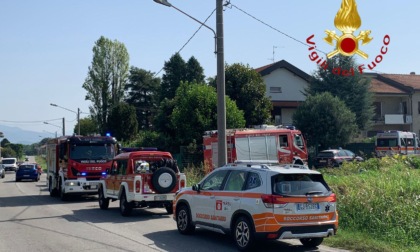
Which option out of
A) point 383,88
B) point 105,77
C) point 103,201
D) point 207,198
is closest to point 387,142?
point 383,88

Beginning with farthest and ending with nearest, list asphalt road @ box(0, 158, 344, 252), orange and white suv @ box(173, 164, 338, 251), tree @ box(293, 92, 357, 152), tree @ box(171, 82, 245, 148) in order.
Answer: tree @ box(293, 92, 357, 152) → tree @ box(171, 82, 245, 148) → asphalt road @ box(0, 158, 344, 252) → orange and white suv @ box(173, 164, 338, 251)

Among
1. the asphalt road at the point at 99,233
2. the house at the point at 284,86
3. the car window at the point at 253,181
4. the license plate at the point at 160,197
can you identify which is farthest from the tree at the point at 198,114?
the car window at the point at 253,181

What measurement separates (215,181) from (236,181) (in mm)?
808

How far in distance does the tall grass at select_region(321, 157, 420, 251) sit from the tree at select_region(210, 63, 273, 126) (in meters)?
22.9

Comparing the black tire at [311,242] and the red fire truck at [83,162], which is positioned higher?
the red fire truck at [83,162]

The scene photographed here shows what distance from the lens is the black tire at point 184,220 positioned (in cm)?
1226

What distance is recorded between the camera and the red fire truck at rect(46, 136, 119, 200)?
21562 millimetres

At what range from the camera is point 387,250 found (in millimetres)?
10102

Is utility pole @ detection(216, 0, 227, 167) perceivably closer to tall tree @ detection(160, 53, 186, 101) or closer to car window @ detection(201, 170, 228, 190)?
car window @ detection(201, 170, 228, 190)

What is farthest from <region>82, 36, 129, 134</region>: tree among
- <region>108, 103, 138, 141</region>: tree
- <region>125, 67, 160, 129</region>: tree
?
<region>125, 67, 160, 129</region>: tree

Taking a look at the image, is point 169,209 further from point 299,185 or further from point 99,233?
point 299,185

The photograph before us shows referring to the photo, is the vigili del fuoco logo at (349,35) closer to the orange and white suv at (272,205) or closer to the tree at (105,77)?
the orange and white suv at (272,205)

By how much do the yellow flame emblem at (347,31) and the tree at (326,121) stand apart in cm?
2435

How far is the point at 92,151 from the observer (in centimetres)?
2222
